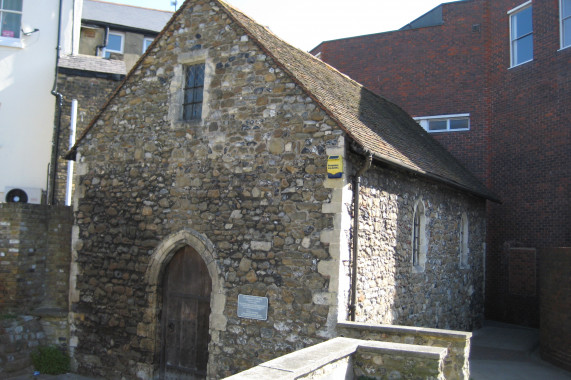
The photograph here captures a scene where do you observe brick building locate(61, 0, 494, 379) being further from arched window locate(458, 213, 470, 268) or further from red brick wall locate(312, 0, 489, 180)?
red brick wall locate(312, 0, 489, 180)

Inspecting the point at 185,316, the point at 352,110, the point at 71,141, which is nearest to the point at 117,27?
the point at 71,141

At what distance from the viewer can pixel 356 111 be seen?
36.8 ft

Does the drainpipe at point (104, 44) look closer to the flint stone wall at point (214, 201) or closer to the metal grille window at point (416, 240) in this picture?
the flint stone wall at point (214, 201)

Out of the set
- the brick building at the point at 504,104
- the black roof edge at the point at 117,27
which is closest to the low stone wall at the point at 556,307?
the brick building at the point at 504,104

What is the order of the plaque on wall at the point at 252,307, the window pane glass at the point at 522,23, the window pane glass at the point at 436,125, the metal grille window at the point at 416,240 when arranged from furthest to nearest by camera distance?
the window pane glass at the point at 436,125 → the window pane glass at the point at 522,23 → the metal grille window at the point at 416,240 → the plaque on wall at the point at 252,307

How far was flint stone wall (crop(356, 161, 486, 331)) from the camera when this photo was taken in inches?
373

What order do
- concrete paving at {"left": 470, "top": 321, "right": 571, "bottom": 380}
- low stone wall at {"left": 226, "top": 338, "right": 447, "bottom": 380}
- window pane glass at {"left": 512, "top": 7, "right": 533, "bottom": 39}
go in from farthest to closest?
window pane glass at {"left": 512, "top": 7, "right": 533, "bottom": 39} < concrete paving at {"left": 470, "top": 321, "right": 571, "bottom": 380} < low stone wall at {"left": 226, "top": 338, "right": 447, "bottom": 380}

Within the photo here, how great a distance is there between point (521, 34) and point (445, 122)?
383 cm

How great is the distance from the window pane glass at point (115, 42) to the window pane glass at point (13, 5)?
6049 mm

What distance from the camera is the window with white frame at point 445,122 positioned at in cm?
1888

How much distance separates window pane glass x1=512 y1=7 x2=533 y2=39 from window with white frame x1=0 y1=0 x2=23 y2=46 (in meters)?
16.5

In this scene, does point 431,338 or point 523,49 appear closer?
point 431,338

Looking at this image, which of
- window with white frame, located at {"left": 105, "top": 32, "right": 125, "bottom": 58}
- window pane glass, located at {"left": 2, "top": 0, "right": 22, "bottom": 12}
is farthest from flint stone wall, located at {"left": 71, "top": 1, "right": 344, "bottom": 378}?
window with white frame, located at {"left": 105, "top": 32, "right": 125, "bottom": 58}

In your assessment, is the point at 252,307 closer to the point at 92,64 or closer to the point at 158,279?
the point at 158,279
